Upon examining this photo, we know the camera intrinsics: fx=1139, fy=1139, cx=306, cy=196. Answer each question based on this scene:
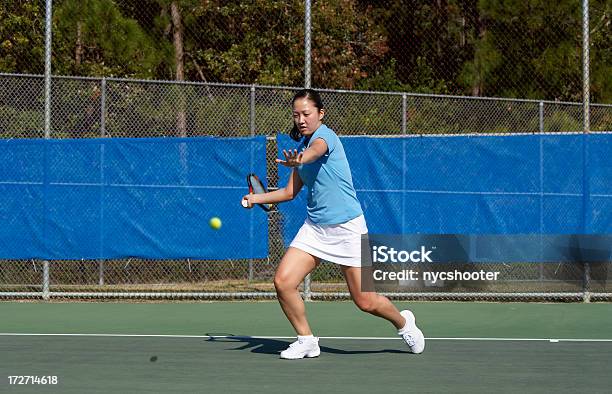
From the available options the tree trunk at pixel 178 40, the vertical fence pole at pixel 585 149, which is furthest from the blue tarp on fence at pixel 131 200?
the tree trunk at pixel 178 40

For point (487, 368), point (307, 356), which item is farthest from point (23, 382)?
point (487, 368)

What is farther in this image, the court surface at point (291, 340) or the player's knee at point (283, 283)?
the player's knee at point (283, 283)

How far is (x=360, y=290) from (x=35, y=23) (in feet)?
38.2

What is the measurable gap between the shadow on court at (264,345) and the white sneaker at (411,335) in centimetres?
23

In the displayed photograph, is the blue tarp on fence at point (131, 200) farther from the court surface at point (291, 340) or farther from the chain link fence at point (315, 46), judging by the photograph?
the chain link fence at point (315, 46)

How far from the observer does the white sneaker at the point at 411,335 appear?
8.37 m

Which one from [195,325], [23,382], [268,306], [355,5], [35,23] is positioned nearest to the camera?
[23,382]

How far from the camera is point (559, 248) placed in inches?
488

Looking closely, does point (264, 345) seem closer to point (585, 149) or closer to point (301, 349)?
point (301, 349)

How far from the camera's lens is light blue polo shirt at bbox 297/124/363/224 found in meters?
8.06

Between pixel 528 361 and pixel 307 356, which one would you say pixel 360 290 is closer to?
pixel 307 356

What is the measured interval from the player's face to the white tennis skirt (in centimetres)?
69

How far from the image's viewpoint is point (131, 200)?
12414 mm

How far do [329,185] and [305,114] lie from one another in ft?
1.74
